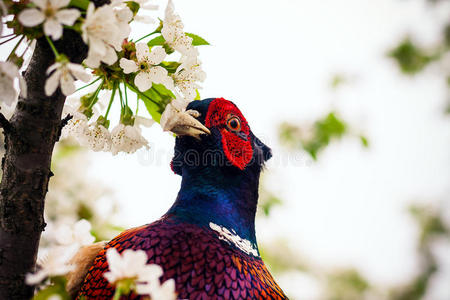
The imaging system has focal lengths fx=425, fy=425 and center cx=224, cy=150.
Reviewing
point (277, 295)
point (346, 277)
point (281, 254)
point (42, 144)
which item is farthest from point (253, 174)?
point (346, 277)

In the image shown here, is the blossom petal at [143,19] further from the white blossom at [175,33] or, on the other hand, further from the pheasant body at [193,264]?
the pheasant body at [193,264]

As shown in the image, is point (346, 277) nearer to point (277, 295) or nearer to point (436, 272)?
point (436, 272)

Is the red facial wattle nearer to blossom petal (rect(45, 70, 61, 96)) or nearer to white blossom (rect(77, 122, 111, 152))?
white blossom (rect(77, 122, 111, 152))

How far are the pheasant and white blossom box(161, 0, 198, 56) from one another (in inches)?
9.2

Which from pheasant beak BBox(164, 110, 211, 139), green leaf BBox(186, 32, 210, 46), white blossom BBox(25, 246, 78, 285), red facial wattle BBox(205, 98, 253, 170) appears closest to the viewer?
white blossom BBox(25, 246, 78, 285)

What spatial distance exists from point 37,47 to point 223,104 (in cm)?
71

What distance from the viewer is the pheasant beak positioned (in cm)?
126

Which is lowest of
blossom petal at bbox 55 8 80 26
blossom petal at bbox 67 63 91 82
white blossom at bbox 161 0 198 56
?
blossom petal at bbox 67 63 91 82

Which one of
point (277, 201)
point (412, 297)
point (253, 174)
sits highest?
point (412, 297)

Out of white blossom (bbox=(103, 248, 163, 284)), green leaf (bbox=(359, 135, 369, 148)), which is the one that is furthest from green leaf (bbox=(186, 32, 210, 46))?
green leaf (bbox=(359, 135, 369, 148))

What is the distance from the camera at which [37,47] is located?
887 millimetres

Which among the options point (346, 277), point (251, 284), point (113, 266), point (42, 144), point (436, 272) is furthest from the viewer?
point (436, 272)

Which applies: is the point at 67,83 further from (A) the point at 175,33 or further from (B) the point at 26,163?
(A) the point at 175,33

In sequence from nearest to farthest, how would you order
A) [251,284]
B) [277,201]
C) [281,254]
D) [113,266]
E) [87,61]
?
1. [113,266]
2. [87,61]
3. [251,284]
4. [277,201]
5. [281,254]
